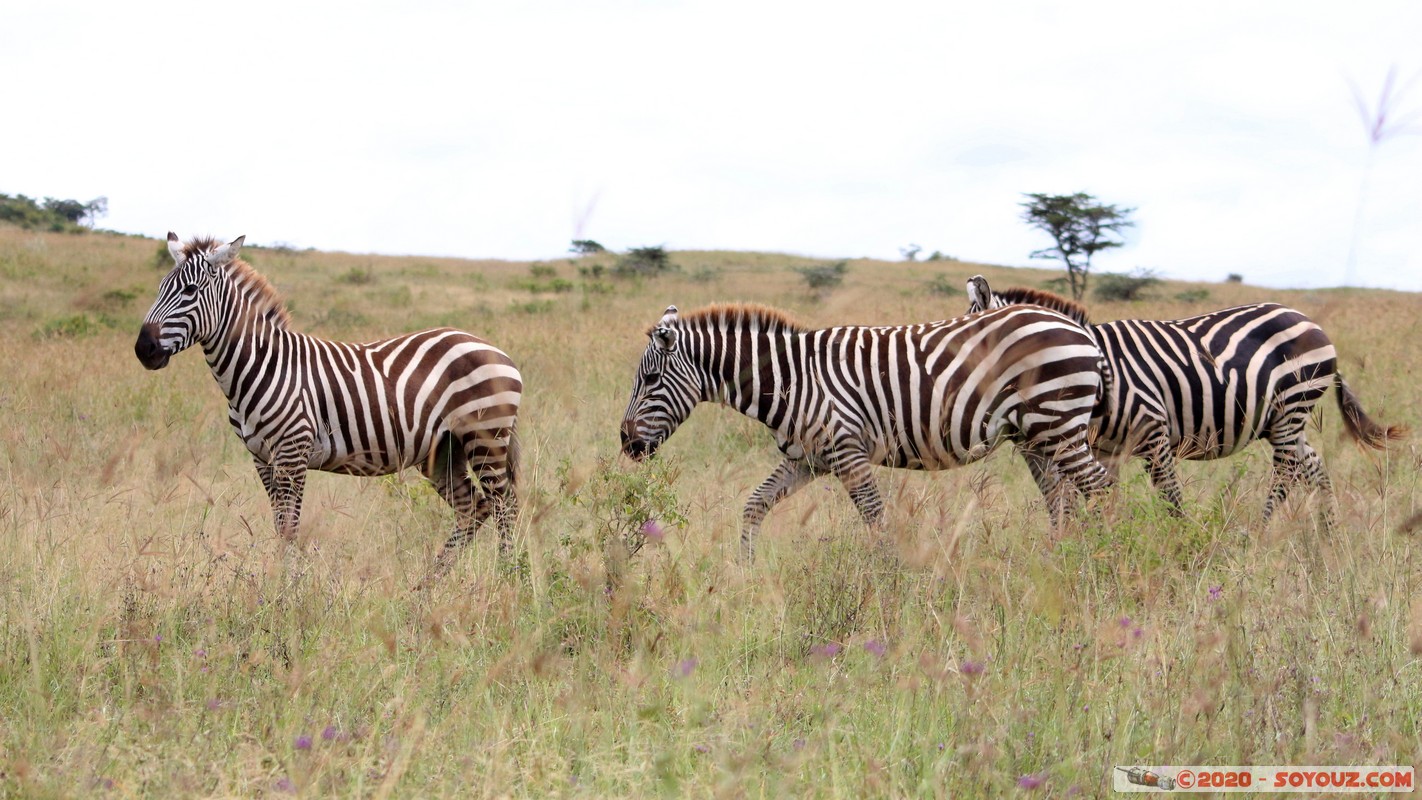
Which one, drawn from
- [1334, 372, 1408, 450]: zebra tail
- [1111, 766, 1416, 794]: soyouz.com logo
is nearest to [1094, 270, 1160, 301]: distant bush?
[1334, 372, 1408, 450]: zebra tail

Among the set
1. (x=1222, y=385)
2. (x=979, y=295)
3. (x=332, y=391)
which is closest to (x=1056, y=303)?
(x=979, y=295)

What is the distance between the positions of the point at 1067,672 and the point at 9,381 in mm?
10085

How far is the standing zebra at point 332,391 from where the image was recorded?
18.3 feet

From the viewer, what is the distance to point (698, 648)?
11.6ft

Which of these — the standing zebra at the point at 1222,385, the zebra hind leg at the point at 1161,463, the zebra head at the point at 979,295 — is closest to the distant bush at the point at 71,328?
the zebra head at the point at 979,295

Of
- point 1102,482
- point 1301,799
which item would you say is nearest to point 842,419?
point 1102,482

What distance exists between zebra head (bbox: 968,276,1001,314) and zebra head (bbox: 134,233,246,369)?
14.5 ft

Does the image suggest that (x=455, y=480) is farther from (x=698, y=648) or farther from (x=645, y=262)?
(x=645, y=262)

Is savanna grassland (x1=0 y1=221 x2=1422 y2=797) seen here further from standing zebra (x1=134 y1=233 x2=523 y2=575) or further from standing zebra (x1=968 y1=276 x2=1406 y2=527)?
standing zebra (x1=968 y1=276 x2=1406 y2=527)

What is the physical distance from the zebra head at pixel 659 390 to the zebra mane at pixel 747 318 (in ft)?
0.66

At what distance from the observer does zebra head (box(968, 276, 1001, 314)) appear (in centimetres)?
698

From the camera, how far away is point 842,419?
5734 mm

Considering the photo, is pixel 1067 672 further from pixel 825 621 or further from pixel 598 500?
pixel 598 500

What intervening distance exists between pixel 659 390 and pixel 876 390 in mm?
1249
